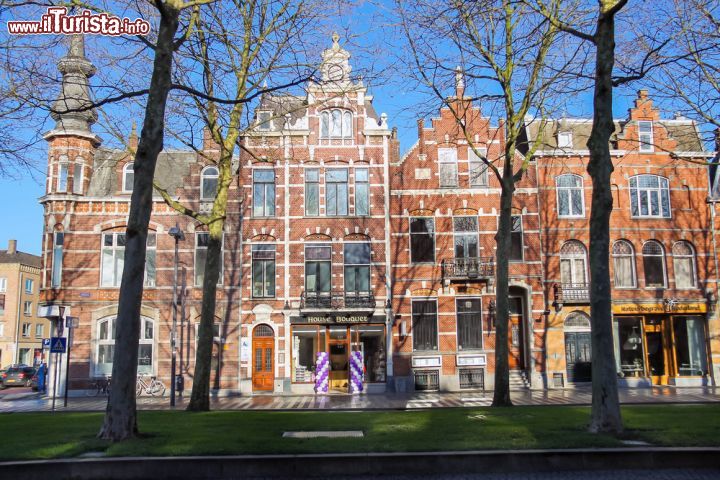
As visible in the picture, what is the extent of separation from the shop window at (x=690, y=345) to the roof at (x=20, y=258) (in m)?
62.3

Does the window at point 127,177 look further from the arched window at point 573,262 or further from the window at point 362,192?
Result: the arched window at point 573,262

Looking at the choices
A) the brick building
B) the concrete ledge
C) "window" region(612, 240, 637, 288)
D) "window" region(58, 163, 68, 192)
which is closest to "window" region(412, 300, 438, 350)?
"window" region(612, 240, 637, 288)

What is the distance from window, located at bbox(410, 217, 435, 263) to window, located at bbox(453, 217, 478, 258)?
3.88 feet

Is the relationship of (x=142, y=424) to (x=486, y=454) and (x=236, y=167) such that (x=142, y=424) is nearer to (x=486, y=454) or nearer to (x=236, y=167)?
(x=486, y=454)

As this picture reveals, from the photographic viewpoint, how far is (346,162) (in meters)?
31.6

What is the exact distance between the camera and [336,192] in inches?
1239

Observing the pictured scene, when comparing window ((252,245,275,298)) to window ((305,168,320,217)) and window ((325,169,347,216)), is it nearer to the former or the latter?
window ((305,168,320,217))

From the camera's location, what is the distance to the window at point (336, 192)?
31.3 metres

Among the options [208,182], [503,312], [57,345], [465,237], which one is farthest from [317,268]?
[503,312]

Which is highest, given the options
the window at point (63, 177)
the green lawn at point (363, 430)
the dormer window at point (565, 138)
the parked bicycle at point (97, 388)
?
the dormer window at point (565, 138)

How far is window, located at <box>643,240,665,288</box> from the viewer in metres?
31.9

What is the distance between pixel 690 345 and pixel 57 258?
102 ft

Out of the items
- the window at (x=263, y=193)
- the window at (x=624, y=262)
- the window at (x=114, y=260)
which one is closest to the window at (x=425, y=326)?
the window at (x=263, y=193)

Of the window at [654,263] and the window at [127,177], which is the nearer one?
the window at [654,263]
